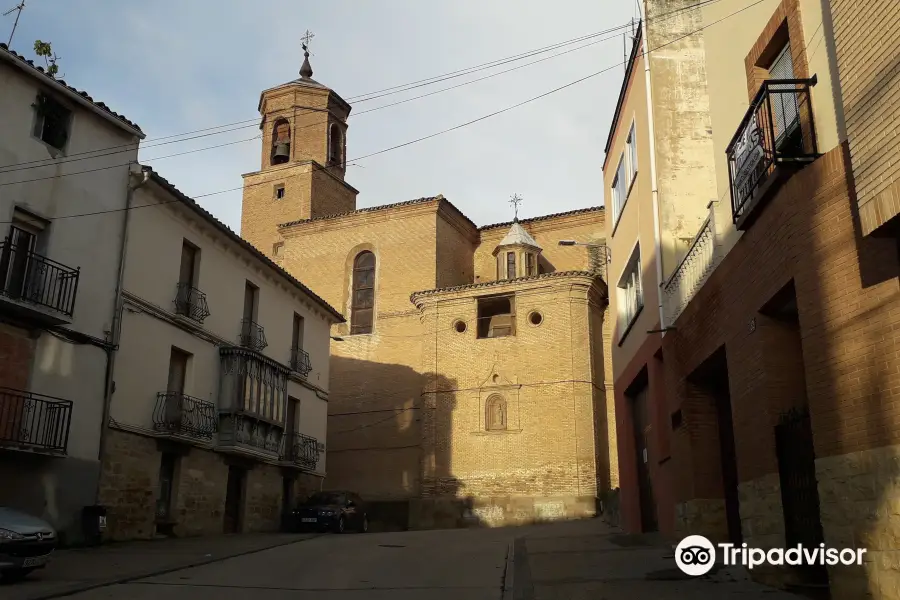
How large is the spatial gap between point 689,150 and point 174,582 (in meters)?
10.7

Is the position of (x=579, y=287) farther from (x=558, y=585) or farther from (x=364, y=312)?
(x=558, y=585)

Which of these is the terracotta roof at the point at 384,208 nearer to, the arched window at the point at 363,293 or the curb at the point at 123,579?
the arched window at the point at 363,293

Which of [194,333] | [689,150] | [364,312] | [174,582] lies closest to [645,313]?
[689,150]

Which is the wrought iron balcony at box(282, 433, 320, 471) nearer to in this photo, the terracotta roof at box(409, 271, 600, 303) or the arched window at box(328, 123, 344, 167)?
the terracotta roof at box(409, 271, 600, 303)

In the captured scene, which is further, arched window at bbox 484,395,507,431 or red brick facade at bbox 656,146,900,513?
arched window at bbox 484,395,507,431

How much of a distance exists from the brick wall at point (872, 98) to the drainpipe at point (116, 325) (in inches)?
570

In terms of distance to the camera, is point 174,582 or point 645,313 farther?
point 645,313

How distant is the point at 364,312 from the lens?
37125 millimetres

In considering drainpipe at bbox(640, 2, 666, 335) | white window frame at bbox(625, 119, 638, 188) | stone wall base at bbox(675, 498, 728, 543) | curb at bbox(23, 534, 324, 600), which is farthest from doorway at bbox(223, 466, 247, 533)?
stone wall base at bbox(675, 498, 728, 543)

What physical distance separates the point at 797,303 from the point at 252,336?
1705 cm

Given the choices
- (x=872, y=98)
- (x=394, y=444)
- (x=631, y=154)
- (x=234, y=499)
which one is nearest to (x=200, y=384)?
(x=234, y=499)

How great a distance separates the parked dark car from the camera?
23.7m

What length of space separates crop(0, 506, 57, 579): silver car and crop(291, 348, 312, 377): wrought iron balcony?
13598 millimetres

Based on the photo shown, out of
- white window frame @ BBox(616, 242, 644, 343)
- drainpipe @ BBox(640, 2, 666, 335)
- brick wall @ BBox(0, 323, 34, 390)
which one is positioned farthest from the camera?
white window frame @ BBox(616, 242, 644, 343)
